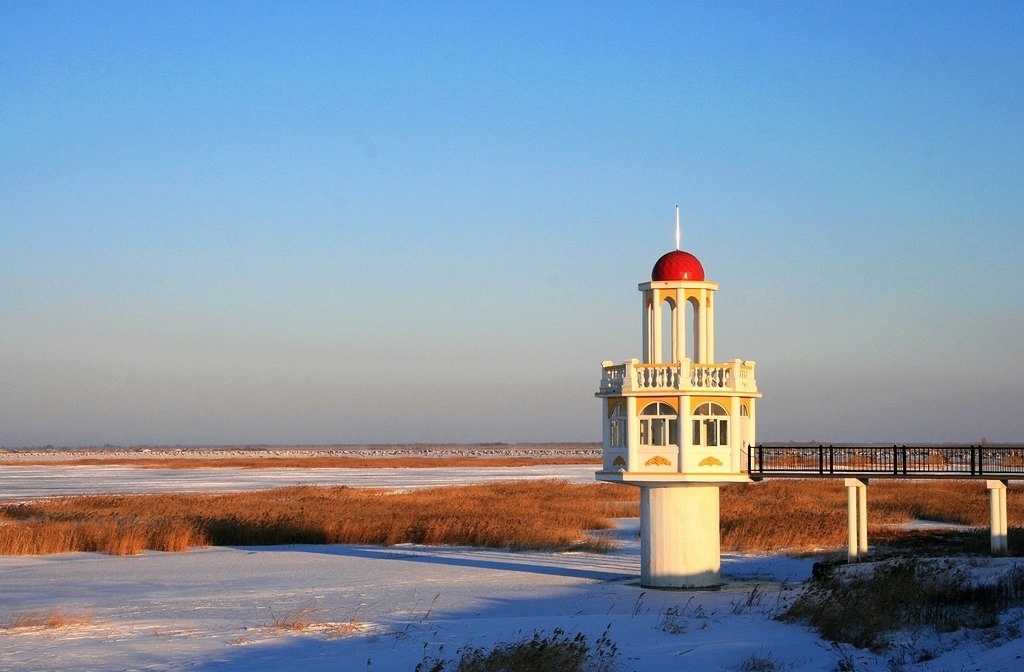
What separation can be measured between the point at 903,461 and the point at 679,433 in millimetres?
5699

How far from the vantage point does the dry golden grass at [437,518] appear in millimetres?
37531

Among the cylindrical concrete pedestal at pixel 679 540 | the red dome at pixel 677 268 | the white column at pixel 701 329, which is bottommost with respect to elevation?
the cylindrical concrete pedestal at pixel 679 540

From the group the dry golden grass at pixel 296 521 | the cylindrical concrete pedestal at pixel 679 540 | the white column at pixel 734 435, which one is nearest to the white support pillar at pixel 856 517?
the white column at pixel 734 435

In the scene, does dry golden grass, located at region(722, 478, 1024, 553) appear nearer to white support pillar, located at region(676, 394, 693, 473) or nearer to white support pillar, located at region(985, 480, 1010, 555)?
white support pillar, located at region(985, 480, 1010, 555)

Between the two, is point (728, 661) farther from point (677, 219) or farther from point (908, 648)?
point (677, 219)

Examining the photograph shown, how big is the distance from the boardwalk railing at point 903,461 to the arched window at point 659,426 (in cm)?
210

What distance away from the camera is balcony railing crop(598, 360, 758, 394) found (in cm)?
2833

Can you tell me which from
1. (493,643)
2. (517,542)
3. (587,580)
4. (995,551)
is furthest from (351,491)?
(493,643)

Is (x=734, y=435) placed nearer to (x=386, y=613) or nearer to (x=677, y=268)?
(x=677, y=268)

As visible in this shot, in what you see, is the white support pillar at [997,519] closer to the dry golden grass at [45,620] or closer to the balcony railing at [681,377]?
the balcony railing at [681,377]

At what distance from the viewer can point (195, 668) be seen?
58.7 feet

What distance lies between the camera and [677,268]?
29047 mm

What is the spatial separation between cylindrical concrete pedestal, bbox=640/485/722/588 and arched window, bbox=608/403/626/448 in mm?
1317

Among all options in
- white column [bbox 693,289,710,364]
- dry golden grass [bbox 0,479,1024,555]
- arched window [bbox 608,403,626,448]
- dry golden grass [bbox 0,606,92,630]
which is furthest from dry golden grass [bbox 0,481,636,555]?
dry golden grass [bbox 0,606,92,630]
